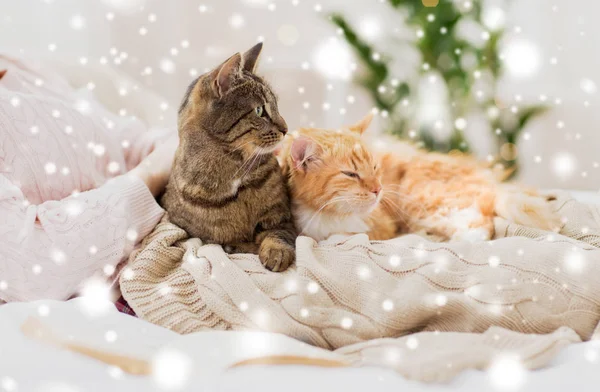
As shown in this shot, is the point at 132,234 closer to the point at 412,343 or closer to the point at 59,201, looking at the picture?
the point at 59,201

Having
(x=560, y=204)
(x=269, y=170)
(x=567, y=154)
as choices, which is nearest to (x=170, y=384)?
(x=269, y=170)

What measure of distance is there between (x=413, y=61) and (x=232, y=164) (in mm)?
2154

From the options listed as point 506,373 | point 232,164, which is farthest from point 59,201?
point 506,373

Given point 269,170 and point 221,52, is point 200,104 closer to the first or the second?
point 269,170

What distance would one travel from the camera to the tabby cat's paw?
1.03 metres

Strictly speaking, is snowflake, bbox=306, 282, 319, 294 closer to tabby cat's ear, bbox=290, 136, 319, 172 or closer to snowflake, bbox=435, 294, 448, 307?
snowflake, bbox=435, 294, 448, 307

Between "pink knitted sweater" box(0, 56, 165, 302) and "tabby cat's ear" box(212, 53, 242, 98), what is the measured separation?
1.04 feet

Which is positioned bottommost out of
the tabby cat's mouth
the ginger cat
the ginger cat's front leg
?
the ginger cat's front leg

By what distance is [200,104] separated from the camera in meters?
1.13

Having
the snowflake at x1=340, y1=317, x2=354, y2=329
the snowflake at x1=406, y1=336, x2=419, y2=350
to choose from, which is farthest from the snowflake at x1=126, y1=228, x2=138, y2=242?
the snowflake at x1=406, y1=336, x2=419, y2=350

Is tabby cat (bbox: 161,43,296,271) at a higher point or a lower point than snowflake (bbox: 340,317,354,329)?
higher

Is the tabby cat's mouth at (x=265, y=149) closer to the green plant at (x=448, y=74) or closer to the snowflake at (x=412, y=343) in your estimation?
the snowflake at (x=412, y=343)

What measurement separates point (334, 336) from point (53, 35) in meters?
2.07

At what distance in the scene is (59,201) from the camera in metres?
1.13
